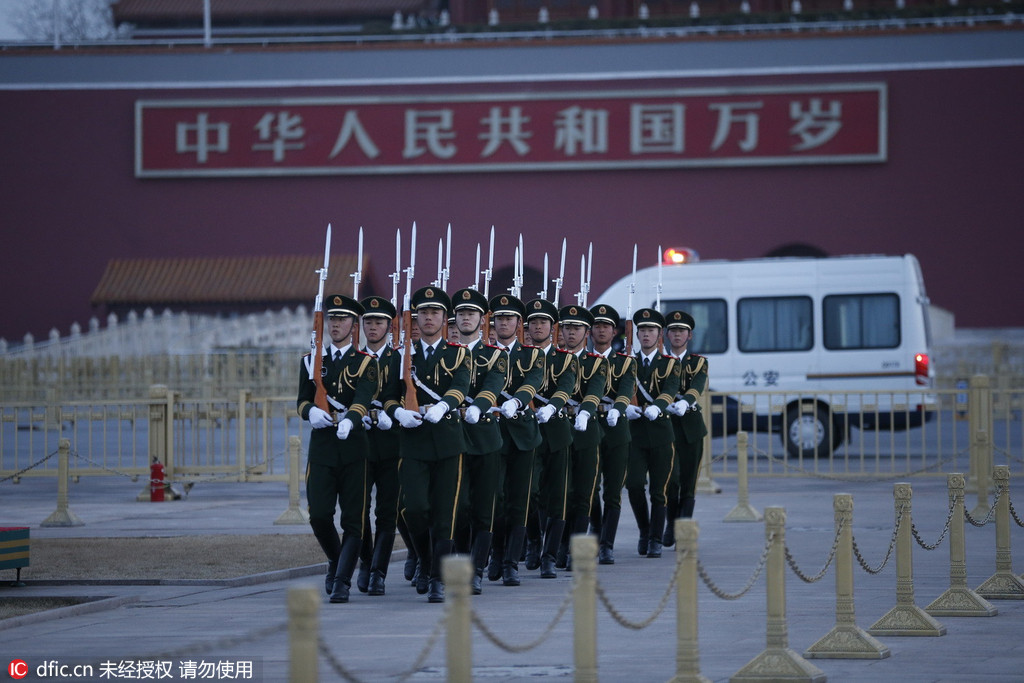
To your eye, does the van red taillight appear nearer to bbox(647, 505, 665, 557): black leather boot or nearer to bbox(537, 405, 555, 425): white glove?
bbox(647, 505, 665, 557): black leather boot

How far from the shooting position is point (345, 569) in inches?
349

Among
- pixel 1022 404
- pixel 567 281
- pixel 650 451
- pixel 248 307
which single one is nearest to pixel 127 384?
pixel 248 307

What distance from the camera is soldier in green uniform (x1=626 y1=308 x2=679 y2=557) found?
1128 cm

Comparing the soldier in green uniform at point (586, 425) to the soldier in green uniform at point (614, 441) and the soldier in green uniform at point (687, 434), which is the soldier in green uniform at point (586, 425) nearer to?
the soldier in green uniform at point (614, 441)

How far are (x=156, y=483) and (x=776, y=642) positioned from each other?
34.6ft

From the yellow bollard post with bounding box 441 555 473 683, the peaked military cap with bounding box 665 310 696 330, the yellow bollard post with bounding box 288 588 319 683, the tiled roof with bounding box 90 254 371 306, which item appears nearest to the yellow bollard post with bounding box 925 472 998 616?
the peaked military cap with bounding box 665 310 696 330

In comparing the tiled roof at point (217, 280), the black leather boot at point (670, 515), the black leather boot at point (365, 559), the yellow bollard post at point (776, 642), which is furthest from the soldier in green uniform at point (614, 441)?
the tiled roof at point (217, 280)

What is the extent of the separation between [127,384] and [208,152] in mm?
6933

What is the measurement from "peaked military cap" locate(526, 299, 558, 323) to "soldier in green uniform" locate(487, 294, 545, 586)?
24cm

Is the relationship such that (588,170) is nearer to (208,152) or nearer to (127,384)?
(208,152)

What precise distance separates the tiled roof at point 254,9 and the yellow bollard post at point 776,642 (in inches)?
1400

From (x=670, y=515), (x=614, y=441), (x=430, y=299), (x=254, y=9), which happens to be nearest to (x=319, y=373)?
(x=430, y=299)

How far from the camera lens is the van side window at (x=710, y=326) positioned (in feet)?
65.4

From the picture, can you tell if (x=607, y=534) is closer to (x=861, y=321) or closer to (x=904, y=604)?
(x=904, y=604)
